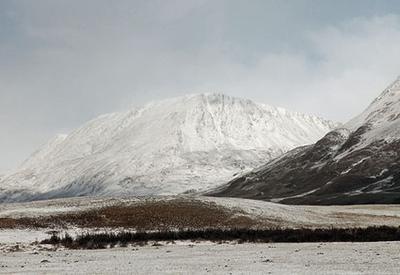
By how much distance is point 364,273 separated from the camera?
1035 inches

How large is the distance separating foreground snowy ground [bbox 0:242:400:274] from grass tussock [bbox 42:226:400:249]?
3.96 metres

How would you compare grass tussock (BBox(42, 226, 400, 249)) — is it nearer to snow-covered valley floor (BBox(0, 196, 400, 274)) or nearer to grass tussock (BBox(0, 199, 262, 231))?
snow-covered valley floor (BBox(0, 196, 400, 274))

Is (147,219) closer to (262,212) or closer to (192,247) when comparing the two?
(262,212)

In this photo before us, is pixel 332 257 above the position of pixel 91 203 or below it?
below

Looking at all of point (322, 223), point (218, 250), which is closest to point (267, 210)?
point (322, 223)

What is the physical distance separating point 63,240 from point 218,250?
51.3 feet

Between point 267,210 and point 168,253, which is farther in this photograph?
point 267,210

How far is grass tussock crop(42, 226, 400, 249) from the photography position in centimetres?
4672

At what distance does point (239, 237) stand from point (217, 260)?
645 inches

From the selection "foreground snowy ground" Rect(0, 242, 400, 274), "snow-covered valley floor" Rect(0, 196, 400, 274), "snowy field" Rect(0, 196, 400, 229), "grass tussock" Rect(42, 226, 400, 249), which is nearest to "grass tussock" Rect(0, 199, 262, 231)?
"snow-covered valley floor" Rect(0, 196, 400, 274)

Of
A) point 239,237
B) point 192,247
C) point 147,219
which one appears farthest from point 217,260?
point 147,219

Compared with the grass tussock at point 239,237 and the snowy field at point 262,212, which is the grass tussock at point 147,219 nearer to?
the snowy field at point 262,212

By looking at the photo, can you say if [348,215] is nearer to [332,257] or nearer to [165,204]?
[165,204]

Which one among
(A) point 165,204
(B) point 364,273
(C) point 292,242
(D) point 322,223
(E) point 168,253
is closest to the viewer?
(B) point 364,273
